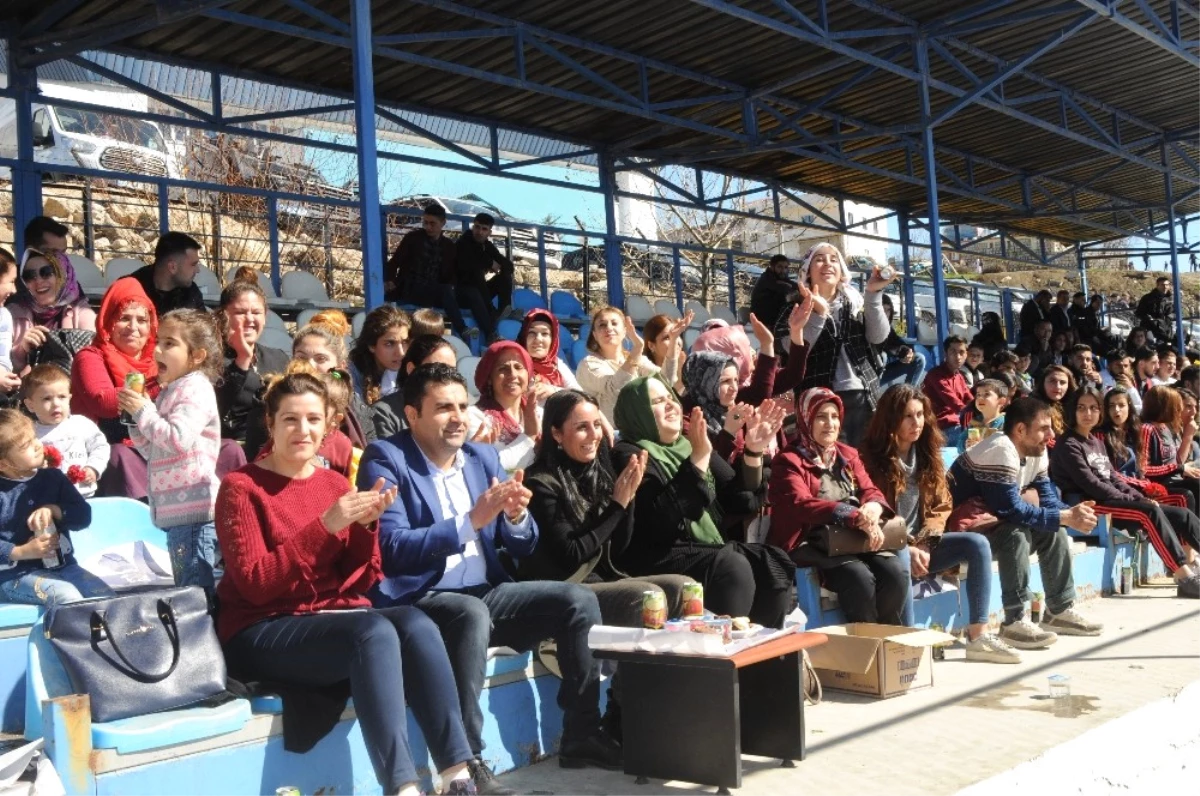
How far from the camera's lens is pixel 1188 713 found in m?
4.91

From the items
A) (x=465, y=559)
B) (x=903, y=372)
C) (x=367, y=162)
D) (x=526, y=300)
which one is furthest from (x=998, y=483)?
(x=526, y=300)

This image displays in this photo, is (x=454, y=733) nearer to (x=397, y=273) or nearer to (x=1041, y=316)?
(x=397, y=273)

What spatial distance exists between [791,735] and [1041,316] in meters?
13.8

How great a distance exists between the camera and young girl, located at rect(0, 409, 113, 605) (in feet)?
13.1

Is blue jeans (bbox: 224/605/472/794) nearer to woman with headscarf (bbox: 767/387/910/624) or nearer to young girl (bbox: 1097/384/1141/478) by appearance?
woman with headscarf (bbox: 767/387/910/624)

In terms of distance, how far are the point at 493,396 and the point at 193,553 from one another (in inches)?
68.4

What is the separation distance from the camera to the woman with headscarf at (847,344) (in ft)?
22.7

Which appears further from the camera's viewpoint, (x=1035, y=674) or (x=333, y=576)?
(x=1035, y=674)

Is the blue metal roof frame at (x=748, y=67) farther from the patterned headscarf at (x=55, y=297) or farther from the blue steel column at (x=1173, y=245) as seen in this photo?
the patterned headscarf at (x=55, y=297)

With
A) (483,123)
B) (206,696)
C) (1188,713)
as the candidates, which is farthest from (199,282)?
(1188,713)

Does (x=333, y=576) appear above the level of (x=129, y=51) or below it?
below

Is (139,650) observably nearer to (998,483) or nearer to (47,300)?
(47,300)

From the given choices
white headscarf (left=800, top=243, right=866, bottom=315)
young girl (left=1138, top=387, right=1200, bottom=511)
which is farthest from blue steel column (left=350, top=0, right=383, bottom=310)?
young girl (left=1138, top=387, right=1200, bottom=511)

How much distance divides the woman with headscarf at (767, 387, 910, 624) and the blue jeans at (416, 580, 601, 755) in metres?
1.58
